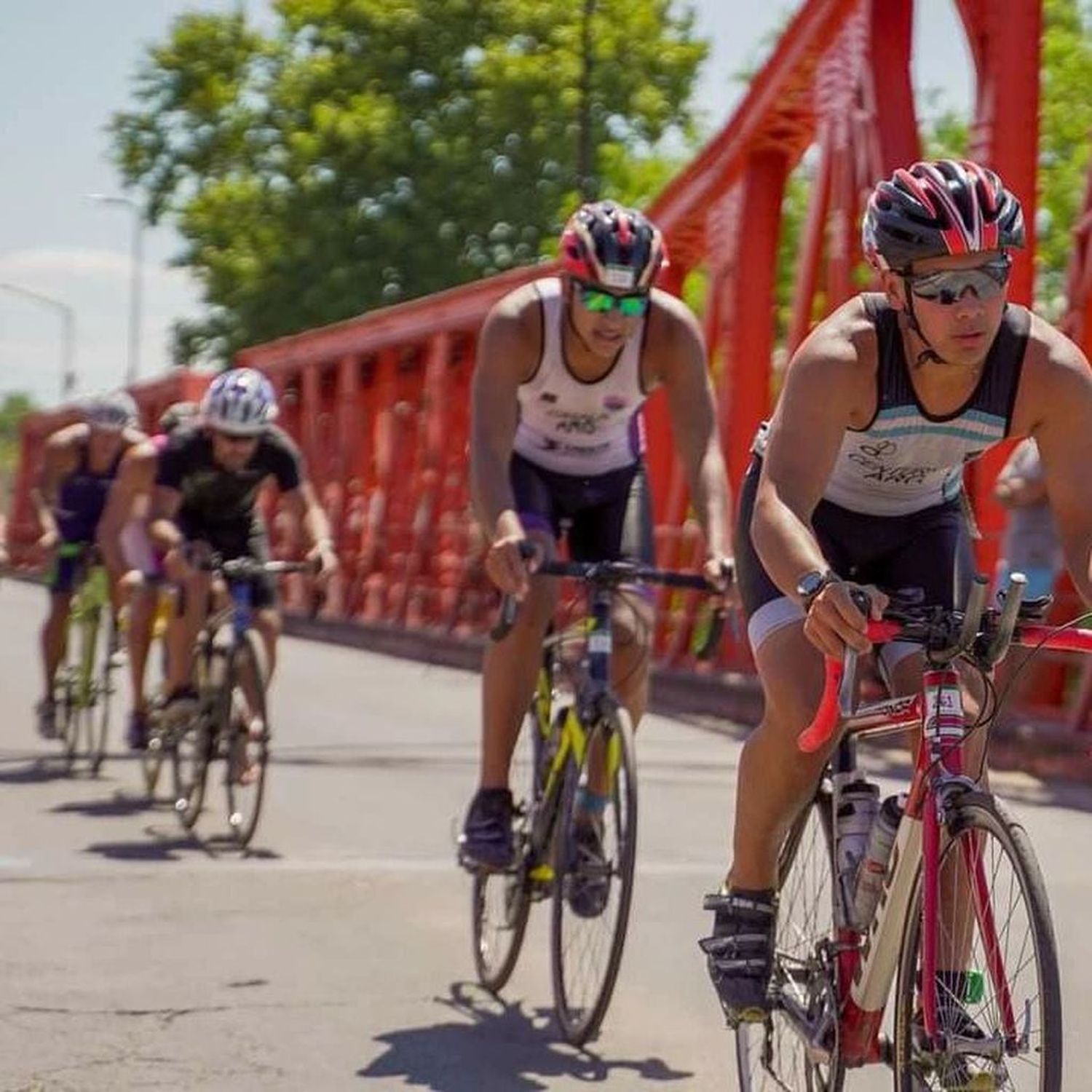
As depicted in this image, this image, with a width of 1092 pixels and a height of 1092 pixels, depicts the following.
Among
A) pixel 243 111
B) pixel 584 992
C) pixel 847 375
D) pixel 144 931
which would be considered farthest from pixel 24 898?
pixel 243 111

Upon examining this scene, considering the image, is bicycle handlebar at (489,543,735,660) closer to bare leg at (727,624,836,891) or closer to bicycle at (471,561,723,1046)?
bicycle at (471,561,723,1046)

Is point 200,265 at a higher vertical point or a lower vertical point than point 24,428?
higher

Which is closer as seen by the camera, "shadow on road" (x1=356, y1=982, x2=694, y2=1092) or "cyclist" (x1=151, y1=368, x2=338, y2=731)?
"shadow on road" (x1=356, y1=982, x2=694, y2=1092)

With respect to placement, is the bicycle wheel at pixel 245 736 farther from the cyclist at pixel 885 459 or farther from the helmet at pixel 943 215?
the helmet at pixel 943 215

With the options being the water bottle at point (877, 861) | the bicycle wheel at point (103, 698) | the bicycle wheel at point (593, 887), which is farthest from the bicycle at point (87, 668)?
the water bottle at point (877, 861)

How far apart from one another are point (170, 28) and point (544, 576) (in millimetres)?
54892

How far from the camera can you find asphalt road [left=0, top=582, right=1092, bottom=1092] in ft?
18.8

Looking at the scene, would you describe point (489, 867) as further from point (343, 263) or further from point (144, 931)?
point (343, 263)

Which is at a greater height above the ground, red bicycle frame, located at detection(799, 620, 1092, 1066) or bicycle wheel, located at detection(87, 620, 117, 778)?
red bicycle frame, located at detection(799, 620, 1092, 1066)

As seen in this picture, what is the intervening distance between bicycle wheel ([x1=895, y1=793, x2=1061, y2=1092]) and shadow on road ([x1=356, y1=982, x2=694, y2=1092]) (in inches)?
64.9

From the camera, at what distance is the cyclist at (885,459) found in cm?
430

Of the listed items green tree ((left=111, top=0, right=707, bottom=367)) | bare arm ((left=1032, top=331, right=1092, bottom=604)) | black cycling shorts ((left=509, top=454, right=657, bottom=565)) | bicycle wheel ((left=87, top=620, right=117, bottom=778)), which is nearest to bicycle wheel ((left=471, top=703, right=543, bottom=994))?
black cycling shorts ((left=509, top=454, right=657, bottom=565))

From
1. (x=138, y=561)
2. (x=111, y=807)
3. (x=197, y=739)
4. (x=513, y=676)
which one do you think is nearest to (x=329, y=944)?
(x=513, y=676)

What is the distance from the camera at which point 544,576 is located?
6.60 metres
